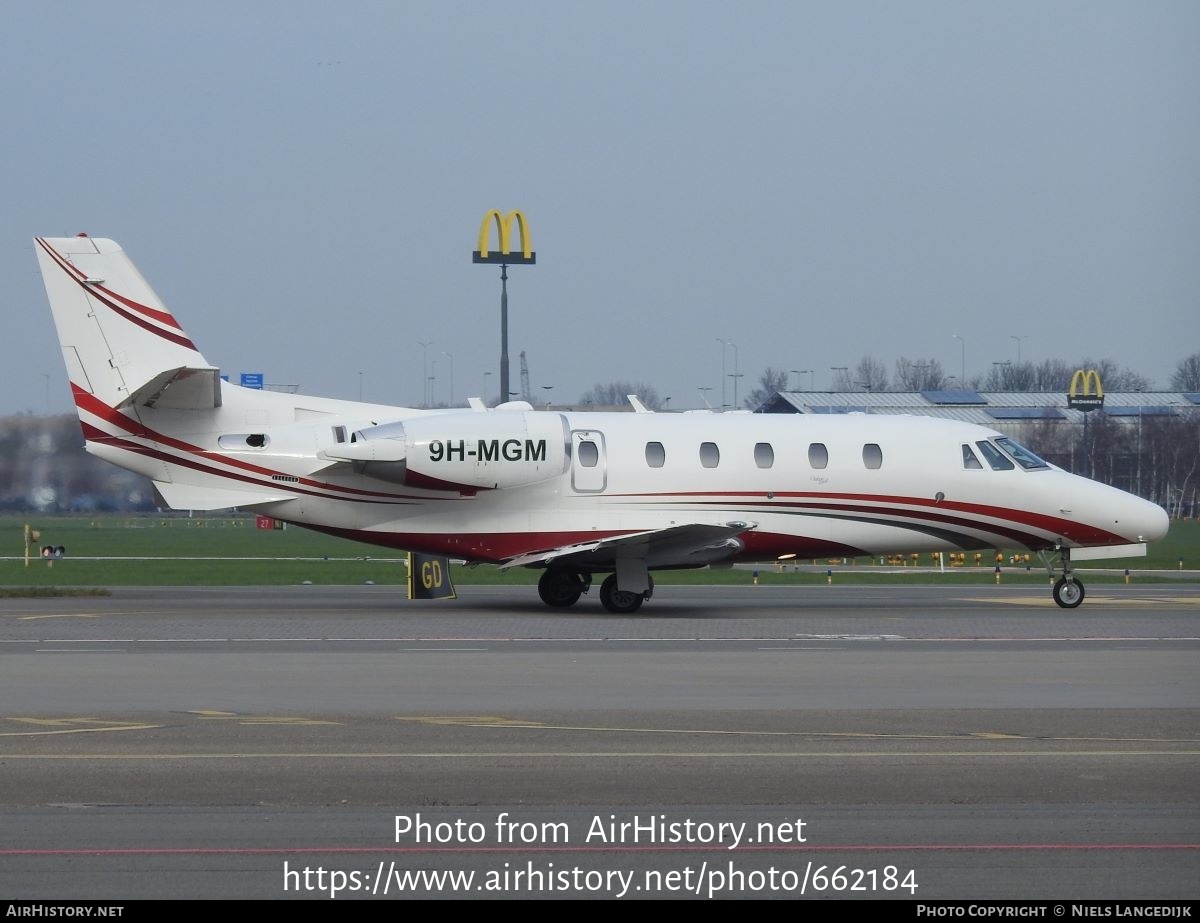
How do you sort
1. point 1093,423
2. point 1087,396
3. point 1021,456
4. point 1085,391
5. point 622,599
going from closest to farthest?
point 622,599
point 1021,456
point 1087,396
point 1085,391
point 1093,423

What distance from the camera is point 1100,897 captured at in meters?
7.16

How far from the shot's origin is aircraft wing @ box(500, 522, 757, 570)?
24594mm

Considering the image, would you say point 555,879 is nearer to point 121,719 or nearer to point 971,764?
point 971,764

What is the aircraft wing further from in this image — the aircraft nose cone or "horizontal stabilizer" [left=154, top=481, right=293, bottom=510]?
the aircraft nose cone

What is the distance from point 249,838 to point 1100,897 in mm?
4437

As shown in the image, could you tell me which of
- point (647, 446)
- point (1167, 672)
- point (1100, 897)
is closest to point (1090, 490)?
point (647, 446)

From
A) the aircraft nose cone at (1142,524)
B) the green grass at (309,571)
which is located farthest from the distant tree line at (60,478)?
the aircraft nose cone at (1142,524)

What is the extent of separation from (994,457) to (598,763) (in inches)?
703

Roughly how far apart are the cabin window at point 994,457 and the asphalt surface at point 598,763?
225 inches

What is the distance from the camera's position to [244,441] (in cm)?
2506

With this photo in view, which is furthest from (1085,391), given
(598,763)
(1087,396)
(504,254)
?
(598,763)

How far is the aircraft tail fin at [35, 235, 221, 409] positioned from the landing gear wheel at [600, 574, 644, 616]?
7.08 m

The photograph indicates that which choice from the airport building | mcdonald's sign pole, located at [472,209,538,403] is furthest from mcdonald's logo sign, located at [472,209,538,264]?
the airport building

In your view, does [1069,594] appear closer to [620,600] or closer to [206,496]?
[620,600]
